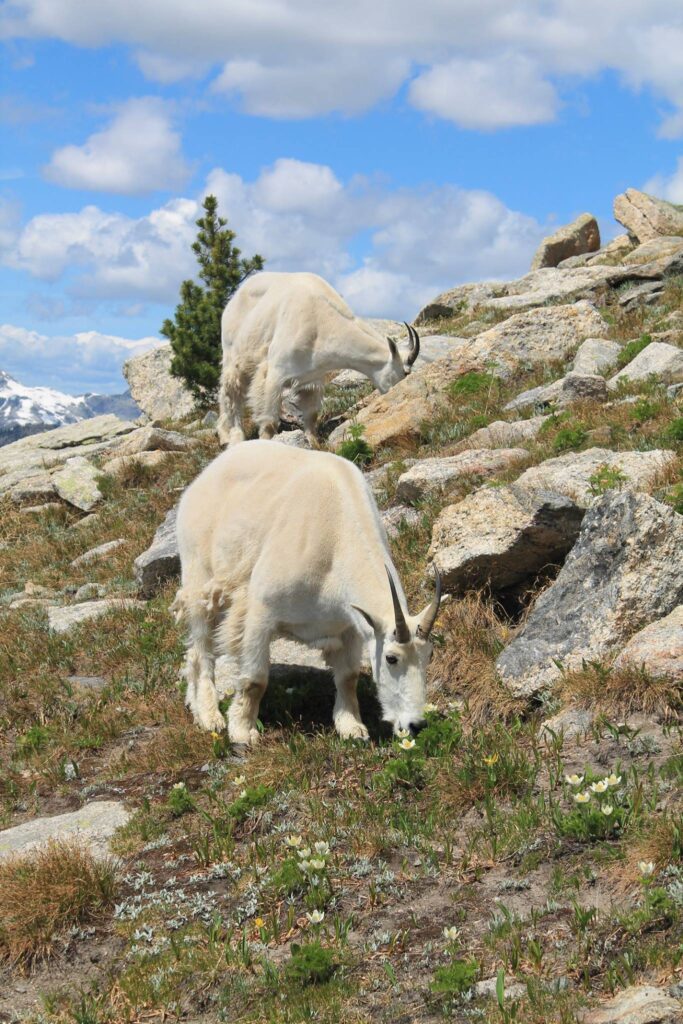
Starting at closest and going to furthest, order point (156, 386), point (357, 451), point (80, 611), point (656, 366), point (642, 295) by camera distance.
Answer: point (80, 611), point (656, 366), point (357, 451), point (642, 295), point (156, 386)

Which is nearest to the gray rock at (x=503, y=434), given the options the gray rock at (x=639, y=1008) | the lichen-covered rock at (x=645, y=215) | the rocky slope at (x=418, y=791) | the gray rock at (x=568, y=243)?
the rocky slope at (x=418, y=791)

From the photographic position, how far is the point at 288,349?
1583 centimetres

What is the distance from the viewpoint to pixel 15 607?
12.8 meters

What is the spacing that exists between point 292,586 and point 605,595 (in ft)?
7.56

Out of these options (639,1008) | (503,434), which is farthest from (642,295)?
(639,1008)

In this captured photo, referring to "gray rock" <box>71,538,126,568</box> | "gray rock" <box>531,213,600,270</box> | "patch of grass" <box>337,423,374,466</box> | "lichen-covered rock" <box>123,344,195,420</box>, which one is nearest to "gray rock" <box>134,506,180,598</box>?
"gray rock" <box>71,538,126,568</box>

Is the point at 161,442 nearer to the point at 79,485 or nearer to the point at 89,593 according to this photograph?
the point at 79,485

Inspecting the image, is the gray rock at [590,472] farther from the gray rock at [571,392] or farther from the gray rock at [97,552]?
the gray rock at [97,552]

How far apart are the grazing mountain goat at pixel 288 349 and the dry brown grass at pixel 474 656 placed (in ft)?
25.0

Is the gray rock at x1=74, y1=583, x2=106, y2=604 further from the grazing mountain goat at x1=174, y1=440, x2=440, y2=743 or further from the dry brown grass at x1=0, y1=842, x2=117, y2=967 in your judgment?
the dry brown grass at x1=0, y1=842, x2=117, y2=967

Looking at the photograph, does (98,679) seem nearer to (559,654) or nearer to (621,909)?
(559,654)

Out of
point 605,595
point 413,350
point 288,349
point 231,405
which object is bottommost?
point 605,595

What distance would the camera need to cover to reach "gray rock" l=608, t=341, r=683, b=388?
45.7ft

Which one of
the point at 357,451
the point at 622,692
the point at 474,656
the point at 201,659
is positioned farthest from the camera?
the point at 357,451
